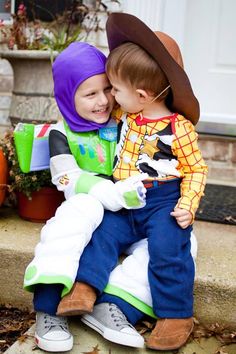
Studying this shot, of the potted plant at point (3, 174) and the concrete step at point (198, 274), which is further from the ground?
the potted plant at point (3, 174)

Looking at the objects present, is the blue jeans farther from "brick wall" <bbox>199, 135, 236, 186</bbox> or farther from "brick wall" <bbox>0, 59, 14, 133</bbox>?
"brick wall" <bbox>0, 59, 14, 133</bbox>

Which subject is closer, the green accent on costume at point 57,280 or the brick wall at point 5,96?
the green accent on costume at point 57,280

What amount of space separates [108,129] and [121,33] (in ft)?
1.23

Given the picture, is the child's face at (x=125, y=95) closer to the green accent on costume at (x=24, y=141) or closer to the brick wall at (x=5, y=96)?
the green accent on costume at (x=24, y=141)

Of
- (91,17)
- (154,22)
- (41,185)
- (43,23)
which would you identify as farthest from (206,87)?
(41,185)

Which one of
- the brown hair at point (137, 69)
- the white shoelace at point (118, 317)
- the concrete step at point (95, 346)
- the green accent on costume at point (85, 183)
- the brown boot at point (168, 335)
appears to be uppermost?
the brown hair at point (137, 69)

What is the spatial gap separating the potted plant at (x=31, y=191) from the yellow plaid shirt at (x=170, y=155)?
502 millimetres

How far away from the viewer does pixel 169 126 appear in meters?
2.25

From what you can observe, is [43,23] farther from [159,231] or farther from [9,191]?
[159,231]

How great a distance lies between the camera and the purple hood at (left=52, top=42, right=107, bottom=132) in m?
2.27

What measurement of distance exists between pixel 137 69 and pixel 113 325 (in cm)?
89

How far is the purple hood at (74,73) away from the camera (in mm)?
2268

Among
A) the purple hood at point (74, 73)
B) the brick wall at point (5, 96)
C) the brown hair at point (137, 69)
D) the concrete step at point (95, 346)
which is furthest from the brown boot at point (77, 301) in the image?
the brick wall at point (5, 96)

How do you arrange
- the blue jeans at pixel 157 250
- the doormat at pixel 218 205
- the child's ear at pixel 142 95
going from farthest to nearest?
the doormat at pixel 218 205 → the child's ear at pixel 142 95 → the blue jeans at pixel 157 250
